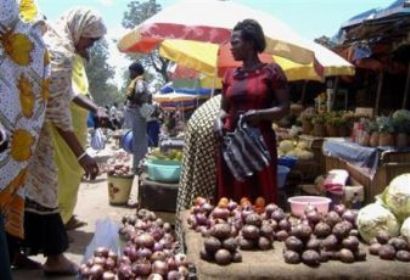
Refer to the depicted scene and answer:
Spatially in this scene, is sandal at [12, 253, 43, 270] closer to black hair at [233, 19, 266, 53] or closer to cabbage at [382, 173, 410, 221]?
black hair at [233, 19, 266, 53]

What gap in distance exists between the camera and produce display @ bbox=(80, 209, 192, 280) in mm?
2984

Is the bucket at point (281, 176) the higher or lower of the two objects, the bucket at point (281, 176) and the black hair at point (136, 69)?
the lower

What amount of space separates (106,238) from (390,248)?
5.43 feet

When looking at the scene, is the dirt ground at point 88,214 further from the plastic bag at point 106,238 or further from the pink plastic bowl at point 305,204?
the pink plastic bowl at point 305,204

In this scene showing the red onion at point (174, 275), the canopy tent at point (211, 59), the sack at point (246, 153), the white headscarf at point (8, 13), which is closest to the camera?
the white headscarf at point (8, 13)

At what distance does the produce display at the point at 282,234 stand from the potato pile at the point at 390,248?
0.24ft

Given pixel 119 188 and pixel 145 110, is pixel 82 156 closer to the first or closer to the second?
pixel 119 188

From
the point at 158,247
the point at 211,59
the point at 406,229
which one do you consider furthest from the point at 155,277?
the point at 211,59

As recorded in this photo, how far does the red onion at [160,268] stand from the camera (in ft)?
9.68

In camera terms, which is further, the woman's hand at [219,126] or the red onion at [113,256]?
the woman's hand at [219,126]

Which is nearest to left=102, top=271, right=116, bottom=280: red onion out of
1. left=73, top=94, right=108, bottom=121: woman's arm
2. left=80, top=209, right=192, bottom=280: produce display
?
left=80, top=209, right=192, bottom=280: produce display

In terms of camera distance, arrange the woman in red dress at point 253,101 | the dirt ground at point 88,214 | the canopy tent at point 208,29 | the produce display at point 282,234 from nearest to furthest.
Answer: the produce display at point 282,234
the woman in red dress at point 253,101
the dirt ground at point 88,214
the canopy tent at point 208,29

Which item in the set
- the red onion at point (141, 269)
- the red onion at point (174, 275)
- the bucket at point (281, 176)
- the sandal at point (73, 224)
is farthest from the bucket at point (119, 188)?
the red onion at point (174, 275)

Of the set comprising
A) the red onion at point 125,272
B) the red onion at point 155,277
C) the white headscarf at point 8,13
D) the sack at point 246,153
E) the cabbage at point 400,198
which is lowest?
the red onion at point 125,272
